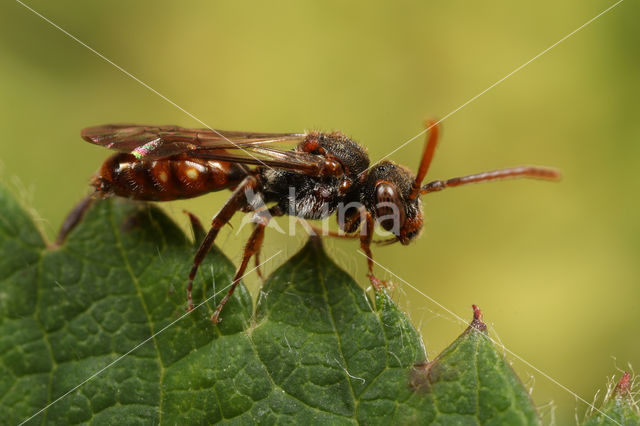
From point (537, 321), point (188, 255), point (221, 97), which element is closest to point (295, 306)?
point (188, 255)

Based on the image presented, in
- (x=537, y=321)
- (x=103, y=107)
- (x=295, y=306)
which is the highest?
(x=103, y=107)

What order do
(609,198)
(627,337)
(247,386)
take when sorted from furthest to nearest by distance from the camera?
(609,198) < (627,337) < (247,386)

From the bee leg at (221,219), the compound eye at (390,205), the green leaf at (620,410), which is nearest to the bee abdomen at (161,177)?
the bee leg at (221,219)

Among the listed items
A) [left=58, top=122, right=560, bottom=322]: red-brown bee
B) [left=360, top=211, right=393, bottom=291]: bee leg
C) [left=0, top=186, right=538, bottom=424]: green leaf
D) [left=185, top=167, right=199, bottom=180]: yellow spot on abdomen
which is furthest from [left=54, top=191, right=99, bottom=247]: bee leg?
[left=360, top=211, right=393, bottom=291]: bee leg

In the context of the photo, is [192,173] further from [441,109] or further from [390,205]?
[441,109]

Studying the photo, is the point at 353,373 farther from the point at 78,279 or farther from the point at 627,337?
the point at 627,337

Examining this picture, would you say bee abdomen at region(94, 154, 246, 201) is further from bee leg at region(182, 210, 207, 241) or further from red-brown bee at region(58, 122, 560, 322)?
bee leg at region(182, 210, 207, 241)

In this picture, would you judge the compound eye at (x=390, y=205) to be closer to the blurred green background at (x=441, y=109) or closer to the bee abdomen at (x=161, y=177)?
the bee abdomen at (x=161, y=177)
